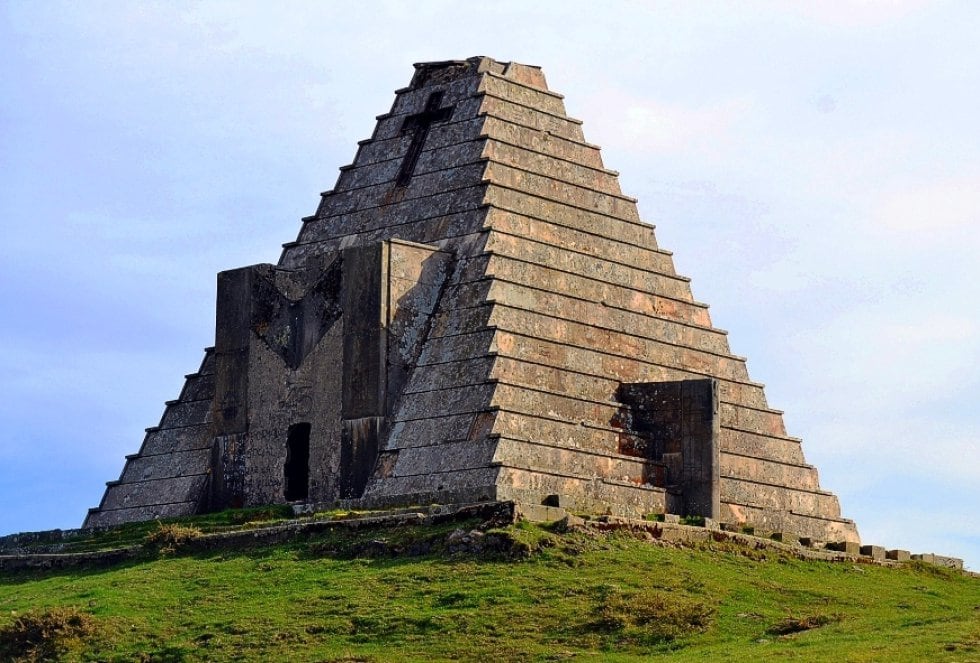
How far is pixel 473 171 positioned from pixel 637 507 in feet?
30.6

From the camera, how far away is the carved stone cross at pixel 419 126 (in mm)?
54938

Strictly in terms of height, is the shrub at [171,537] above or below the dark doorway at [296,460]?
below

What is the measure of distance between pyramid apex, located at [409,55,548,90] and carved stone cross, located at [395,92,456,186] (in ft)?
2.45

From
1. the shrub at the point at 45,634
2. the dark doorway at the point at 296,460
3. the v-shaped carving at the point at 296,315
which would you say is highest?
the v-shaped carving at the point at 296,315

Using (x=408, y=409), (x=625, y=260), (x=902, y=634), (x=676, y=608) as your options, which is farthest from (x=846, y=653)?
(x=625, y=260)

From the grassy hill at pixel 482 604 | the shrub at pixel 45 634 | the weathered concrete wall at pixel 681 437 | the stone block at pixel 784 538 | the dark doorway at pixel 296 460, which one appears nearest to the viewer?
the grassy hill at pixel 482 604

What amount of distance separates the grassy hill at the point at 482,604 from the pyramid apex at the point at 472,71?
46.9 ft

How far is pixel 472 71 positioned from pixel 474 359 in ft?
31.8

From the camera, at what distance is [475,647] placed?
125 feet

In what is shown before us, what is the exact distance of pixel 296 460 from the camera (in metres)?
51.6

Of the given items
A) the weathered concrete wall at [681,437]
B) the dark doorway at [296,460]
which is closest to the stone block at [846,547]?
the weathered concrete wall at [681,437]

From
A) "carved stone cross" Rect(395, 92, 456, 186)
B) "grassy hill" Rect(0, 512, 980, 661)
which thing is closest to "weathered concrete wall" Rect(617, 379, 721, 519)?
"grassy hill" Rect(0, 512, 980, 661)

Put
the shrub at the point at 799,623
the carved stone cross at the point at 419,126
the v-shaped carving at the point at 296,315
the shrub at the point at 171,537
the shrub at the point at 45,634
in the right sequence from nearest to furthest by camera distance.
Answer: the shrub at the point at 799,623, the shrub at the point at 45,634, the shrub at the point at 171,537, the v-shaped carving at the point at 296,315, the carved stone cross at the point at 419,126

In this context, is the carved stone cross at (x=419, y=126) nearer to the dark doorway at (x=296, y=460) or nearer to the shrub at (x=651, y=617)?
the dark doorway at (x=296, y=460)
